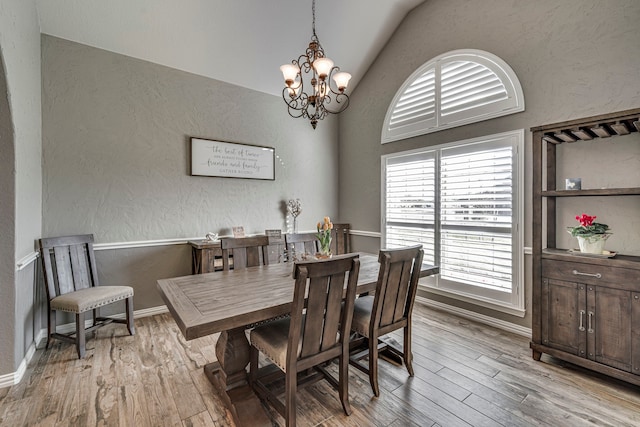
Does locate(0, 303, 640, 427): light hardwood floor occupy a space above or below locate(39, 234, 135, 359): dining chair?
below

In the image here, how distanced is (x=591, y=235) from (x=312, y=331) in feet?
7.41

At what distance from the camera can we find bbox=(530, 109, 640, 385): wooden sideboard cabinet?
1.98 m

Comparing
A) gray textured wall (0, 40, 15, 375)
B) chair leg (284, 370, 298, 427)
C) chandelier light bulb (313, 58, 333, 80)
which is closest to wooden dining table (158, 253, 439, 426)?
chair leg (284, 370, 298, 427)

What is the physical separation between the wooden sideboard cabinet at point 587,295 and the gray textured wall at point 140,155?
3243 millimetres

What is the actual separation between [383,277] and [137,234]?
292 centimetres

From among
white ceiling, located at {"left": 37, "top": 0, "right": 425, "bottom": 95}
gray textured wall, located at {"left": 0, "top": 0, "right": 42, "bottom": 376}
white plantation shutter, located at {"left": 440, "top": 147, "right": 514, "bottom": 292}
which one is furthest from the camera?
white plantation shutter, located at {"left": 440, "top": 147, "right": 514, "bottom": 292}

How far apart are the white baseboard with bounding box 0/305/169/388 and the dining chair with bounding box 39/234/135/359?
13cm

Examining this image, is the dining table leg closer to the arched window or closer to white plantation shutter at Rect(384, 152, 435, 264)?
white plantation shutter at Rect(384, 152, 435, 264)

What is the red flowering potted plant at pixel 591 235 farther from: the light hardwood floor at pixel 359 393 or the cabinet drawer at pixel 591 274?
the light hardwood floor at pixel 359 393

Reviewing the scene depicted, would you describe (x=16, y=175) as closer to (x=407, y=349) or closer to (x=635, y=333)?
(x=407, y=349)

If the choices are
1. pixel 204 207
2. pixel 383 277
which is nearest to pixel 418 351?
pixel 383 277

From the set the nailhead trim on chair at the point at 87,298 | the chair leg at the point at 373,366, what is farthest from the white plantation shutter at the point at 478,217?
the nailhead trim on chair at the point at 87,298

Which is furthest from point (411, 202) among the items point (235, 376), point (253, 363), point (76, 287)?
point (76, 287)

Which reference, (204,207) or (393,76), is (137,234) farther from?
(393,76)
